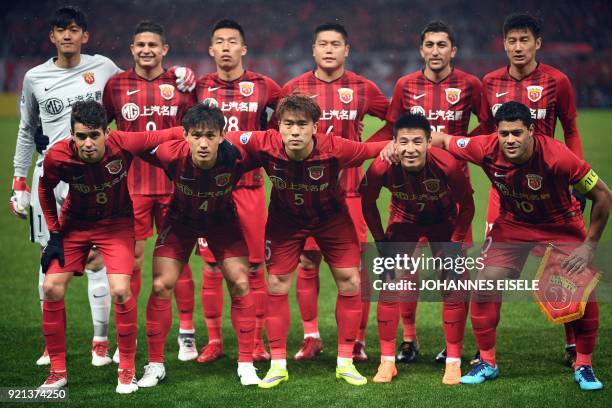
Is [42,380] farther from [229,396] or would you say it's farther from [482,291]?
[482,291]

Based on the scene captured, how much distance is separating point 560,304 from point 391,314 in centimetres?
106

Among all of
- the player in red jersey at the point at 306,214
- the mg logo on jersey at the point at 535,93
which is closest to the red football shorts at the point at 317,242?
the player in red jersey at the point at 306,214

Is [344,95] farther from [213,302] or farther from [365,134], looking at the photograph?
[365,134]

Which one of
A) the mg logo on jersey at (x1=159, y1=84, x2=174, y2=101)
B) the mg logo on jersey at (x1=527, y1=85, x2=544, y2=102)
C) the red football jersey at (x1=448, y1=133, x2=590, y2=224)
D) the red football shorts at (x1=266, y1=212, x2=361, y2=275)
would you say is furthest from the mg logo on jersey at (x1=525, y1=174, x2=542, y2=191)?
the mg logo on jersey at (x1=159, y1=84, x2=174, y2=101)

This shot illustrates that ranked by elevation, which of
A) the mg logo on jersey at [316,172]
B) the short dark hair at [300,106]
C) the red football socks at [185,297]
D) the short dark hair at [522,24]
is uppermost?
the short dark hair at [522,24]

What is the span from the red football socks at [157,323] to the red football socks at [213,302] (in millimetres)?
733

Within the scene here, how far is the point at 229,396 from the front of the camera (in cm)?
516

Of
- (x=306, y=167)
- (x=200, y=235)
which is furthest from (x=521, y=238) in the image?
(x=200, y=235)

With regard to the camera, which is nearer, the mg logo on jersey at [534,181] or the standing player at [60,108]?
the mg logo on jersey at [534,181]

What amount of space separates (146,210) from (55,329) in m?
1.20

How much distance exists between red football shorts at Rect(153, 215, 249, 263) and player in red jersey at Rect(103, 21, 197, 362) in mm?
584

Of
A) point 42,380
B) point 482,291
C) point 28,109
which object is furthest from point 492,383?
point 28,109

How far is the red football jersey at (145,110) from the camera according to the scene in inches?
239

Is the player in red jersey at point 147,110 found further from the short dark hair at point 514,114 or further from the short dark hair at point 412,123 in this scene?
the short dark hair at point 514,114
